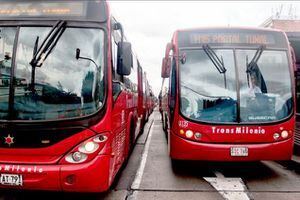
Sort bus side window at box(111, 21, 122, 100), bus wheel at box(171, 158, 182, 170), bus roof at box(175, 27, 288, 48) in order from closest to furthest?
bus side window at box(111, 21, 122, 100)
bus roof at box(175, 27, 288, 48)
bus wheel at box(171, 158, 182, 170)

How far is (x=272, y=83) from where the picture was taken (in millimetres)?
8109

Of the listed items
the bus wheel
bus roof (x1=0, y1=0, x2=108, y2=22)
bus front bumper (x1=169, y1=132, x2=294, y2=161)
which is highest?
bus roof (x1=0, y1=0, x2=108, y2=22)

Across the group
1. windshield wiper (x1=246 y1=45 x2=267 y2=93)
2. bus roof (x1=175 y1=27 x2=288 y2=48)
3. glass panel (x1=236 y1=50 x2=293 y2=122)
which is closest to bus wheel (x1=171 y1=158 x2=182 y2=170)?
glass panel (x1=236 y1=50 x2=293 y2=122)

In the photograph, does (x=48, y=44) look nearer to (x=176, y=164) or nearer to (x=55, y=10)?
(x=55, y=10)

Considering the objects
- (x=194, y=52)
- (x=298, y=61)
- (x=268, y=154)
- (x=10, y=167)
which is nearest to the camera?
(x=10, y=167)

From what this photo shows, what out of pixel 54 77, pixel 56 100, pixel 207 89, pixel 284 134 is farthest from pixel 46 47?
pixel 284 134

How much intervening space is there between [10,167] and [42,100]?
39.0 inches

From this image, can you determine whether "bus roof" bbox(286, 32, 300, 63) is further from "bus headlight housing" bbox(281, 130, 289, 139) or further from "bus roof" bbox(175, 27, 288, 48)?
"bus headlight housing" bbox(281, 130, 289, 139)

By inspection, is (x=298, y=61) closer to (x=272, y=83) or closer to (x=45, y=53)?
(x=272, y=83)

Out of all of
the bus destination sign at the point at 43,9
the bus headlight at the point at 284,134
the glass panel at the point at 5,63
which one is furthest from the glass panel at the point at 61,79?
the bus headlight at the point at 284,134

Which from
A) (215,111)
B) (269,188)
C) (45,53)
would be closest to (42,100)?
(45,53)

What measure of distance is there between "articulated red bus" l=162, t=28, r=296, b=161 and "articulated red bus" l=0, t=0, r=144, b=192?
2523 mm

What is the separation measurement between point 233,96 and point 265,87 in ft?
2.22

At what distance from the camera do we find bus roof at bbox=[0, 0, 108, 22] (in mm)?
5906
